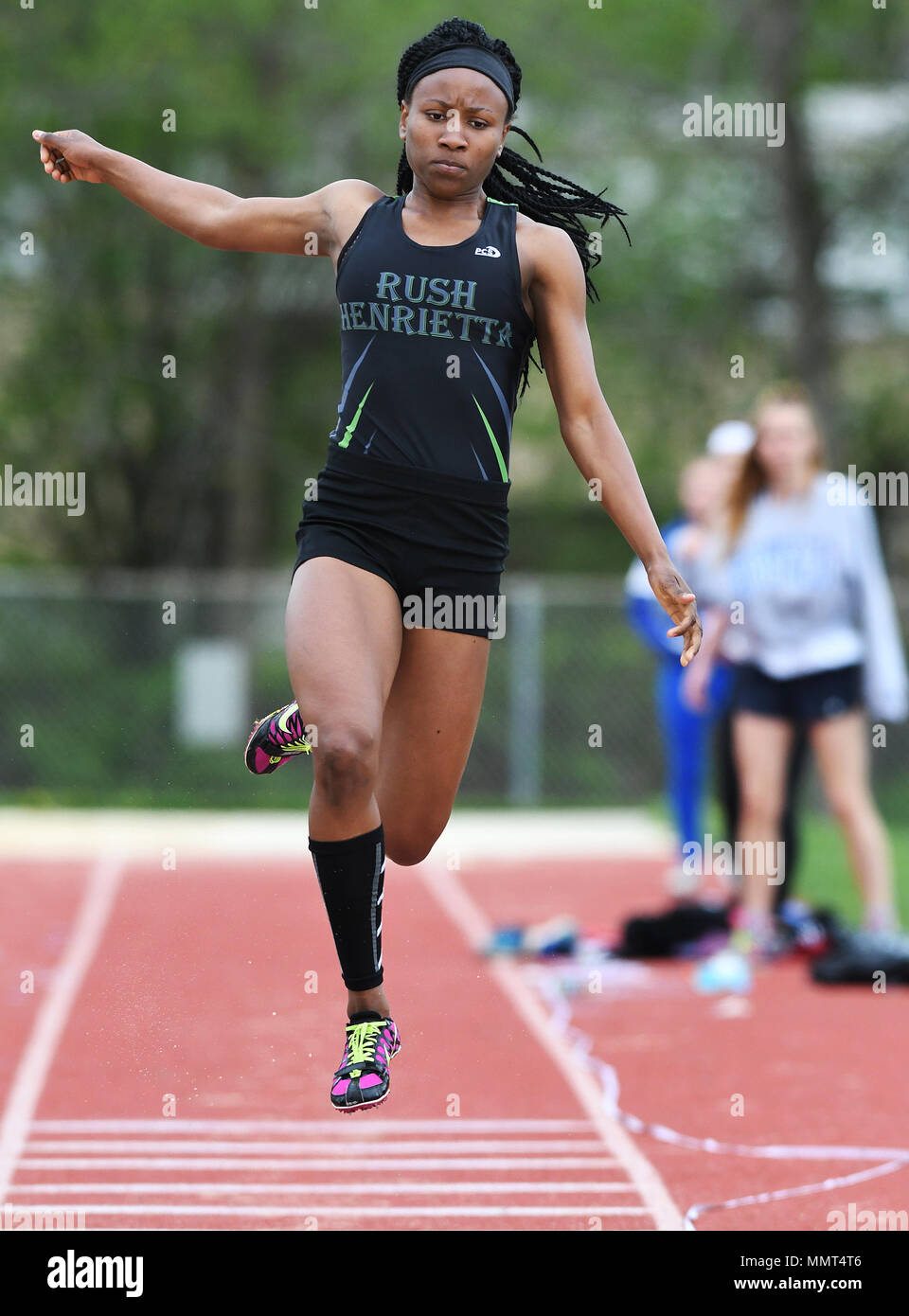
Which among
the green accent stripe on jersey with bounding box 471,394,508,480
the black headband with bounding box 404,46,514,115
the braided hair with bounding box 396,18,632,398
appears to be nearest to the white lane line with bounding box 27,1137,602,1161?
the green accent stripe on jersey with bounding box 471,394,508,480

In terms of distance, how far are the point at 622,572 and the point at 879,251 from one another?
222 inches

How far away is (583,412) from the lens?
4352mm

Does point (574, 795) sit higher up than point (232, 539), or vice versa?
point (232, 539)

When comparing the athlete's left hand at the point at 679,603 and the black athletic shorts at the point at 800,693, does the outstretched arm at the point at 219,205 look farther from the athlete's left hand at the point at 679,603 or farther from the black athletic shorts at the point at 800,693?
the black athletic shorts at the point at 800,693

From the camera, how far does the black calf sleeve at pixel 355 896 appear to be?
4.08 meters

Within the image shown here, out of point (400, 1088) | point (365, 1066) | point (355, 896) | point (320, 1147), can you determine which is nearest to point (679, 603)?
point (355, 896)

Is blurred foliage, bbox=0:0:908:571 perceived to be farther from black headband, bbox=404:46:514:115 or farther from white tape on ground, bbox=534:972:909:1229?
black headband, bbox=404:46:514:115

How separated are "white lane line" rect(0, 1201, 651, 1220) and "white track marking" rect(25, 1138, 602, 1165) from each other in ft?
1.75

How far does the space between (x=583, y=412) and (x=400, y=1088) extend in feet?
8.84

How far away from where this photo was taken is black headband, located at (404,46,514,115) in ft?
13.8

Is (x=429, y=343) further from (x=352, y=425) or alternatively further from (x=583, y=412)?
(x=583, y=412)
